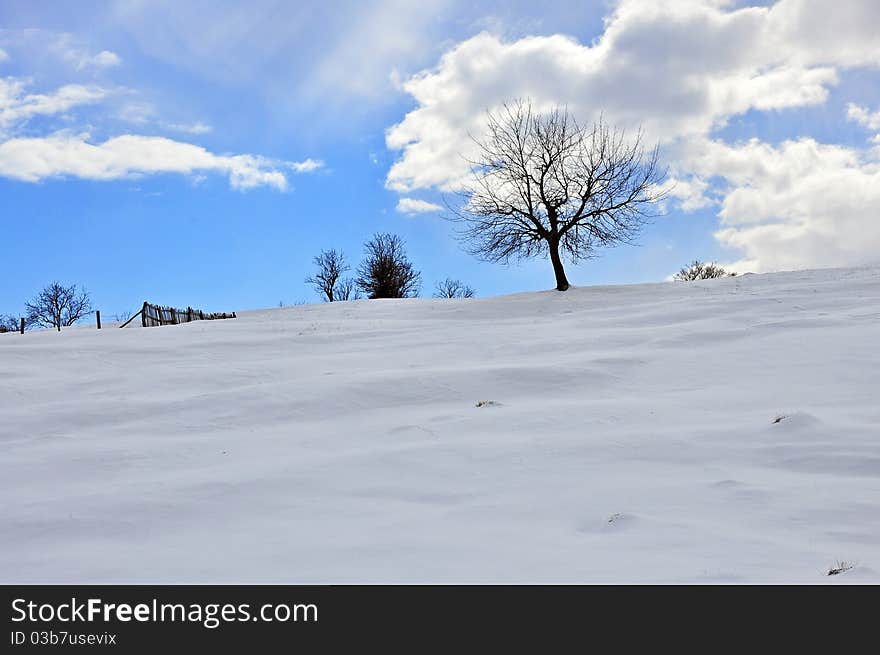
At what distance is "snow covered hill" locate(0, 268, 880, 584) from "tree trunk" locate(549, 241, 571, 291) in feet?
57.2

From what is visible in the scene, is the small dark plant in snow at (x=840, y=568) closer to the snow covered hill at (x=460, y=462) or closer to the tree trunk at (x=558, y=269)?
the snow covered hill at (x=460, y=462)

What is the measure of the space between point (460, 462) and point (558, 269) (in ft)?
80.6

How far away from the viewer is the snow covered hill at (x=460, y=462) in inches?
160

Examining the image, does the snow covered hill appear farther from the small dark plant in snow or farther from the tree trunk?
the tree trunk

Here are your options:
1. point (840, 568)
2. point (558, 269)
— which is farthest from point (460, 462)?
point (558, 269)

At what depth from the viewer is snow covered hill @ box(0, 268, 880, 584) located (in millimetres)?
4074

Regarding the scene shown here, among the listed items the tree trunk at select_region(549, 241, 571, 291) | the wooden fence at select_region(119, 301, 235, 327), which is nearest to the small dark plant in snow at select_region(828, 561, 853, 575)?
the wooden fence at select_region(119, 301, 235, 327)

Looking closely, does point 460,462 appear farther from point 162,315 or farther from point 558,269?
point 558,269

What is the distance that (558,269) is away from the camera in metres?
29.7

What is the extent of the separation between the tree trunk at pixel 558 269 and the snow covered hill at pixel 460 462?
57.2ft

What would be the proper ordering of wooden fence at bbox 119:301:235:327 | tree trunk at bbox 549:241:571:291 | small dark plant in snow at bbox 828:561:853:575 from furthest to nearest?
tree trunk at bbox 549:241:571:291 < wooden fence at bbox 119:301:235:327 < small dark plant in snow at bbox 828:561:853:575

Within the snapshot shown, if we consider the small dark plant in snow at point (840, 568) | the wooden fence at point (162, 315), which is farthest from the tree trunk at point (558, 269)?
the small dark plant in snow at point (840, 568)

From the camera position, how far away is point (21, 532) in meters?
4.80
